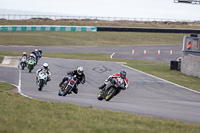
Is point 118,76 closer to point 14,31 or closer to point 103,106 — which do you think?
point 103,106

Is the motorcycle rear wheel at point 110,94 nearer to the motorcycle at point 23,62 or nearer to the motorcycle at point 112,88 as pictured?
the motorcycle at point 112,88

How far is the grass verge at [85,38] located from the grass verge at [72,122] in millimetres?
46652

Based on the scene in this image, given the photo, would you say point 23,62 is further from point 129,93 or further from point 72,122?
point 72,122

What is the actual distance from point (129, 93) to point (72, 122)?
11606mm

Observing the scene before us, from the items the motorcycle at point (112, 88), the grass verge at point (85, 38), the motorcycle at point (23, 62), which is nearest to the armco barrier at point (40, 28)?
the grass verge at point (85, 38)

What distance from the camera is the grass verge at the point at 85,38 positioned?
60.6 metres

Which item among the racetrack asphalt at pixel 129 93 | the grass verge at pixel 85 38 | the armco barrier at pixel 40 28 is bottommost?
the racetrack asphalt at pixel 129 93

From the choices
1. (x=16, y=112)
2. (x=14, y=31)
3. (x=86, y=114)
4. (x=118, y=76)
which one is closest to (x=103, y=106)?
(x=118, y=76)

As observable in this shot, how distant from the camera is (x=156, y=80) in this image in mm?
27094

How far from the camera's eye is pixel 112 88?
54.2 ft

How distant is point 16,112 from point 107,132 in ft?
11.9

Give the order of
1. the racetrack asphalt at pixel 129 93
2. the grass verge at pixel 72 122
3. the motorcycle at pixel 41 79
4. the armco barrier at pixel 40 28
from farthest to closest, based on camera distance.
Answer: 1. the armco barrier at pixel 40 28
2. the motorcycle at pixel 41 79
3. the racetrack asphalt at pixel 129 93
4. the grass verge at pixel 72 122

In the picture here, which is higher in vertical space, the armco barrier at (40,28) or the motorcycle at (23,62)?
the armco barrier at (40,28)

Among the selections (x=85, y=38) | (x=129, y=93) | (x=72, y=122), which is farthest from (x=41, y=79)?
(x=85, y=38)
